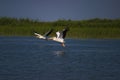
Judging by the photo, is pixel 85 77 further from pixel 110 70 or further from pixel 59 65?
pixel 59 65

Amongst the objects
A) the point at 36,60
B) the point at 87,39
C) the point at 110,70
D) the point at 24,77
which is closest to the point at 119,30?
the point at 87,39

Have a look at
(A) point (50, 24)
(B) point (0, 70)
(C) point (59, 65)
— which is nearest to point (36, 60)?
(C) point (59, 65)

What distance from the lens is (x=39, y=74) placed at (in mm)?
14781

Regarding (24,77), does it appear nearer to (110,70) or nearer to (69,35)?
(110,70)

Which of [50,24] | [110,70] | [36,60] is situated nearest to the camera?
[110,70]

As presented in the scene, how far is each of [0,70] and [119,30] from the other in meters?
20.0

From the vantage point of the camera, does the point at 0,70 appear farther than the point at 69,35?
No

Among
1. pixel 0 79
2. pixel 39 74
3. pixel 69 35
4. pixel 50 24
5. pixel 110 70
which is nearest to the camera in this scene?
pixel 0 79

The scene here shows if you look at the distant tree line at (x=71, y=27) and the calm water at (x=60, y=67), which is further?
the distant tree line at (x=71, y=27)

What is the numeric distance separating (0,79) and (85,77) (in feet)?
7.26

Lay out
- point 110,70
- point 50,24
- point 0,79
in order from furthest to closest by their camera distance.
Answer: point 50,24
point 110,70
point 0,79

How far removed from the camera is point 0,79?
1366 centimetres

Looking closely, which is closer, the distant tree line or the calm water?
the calm water

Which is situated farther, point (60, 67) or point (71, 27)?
point (71, 27)
